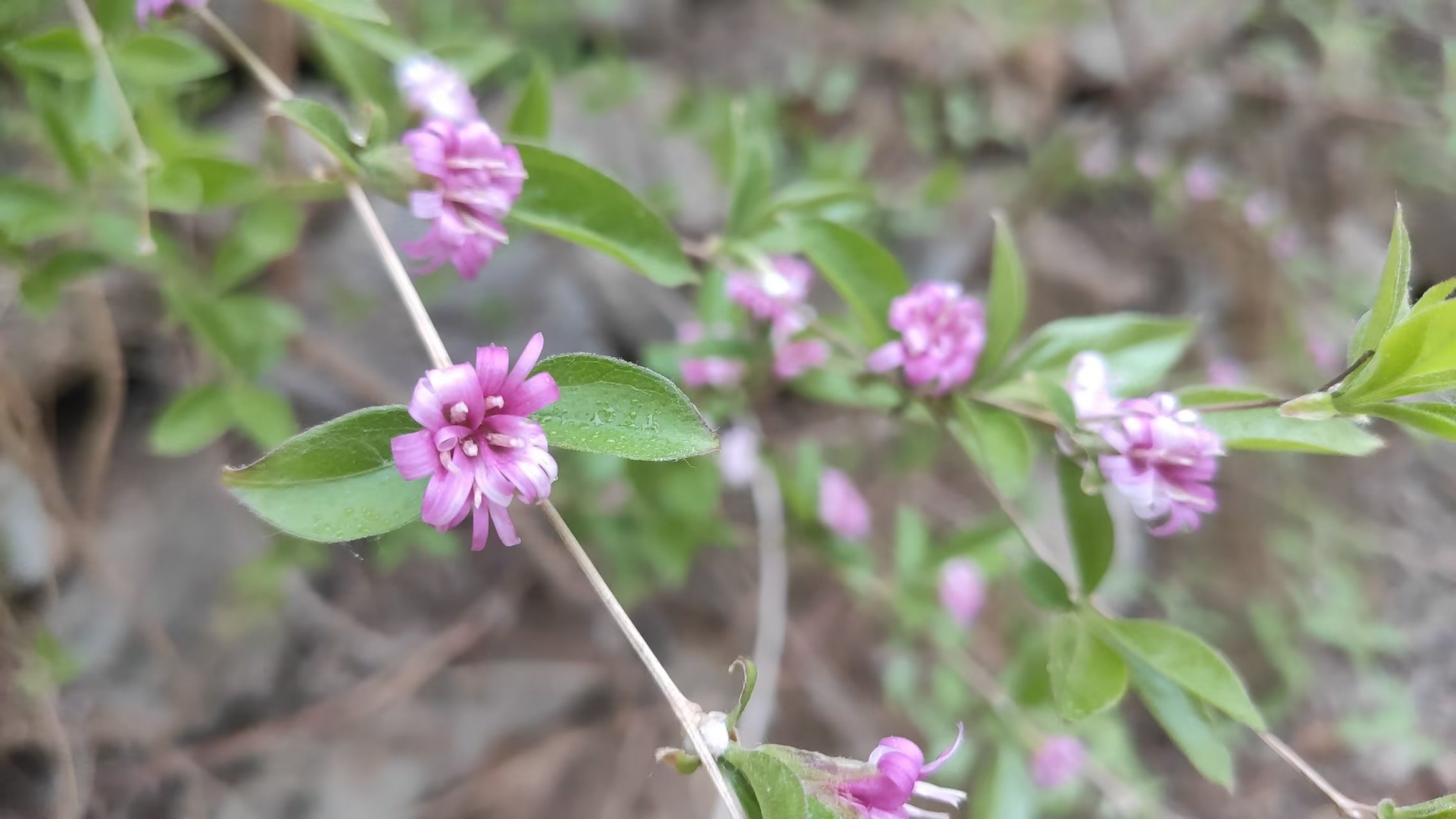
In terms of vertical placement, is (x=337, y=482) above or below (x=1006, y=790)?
above

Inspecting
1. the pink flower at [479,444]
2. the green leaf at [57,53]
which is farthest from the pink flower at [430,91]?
the pink flower at [479,444]

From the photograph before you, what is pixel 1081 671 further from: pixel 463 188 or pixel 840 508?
pixel 840 508

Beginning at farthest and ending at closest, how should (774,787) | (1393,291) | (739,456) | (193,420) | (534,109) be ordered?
(739,456) < (193,420) < (534,109) < (1393,291) < (774,787)

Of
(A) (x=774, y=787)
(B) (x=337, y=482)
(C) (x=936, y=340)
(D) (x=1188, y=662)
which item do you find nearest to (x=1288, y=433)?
(D) (x=1188, y=662)

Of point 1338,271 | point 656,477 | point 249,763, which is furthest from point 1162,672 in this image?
point 1338,271

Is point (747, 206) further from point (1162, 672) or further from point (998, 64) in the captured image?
point (998, 64)
